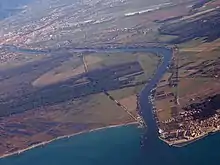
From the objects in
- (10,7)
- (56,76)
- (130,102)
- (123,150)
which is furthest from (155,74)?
(10,7)

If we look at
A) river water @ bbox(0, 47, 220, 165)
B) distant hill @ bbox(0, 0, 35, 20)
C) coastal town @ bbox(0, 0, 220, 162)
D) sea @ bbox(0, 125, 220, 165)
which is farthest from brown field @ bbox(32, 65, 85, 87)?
distant hill @ bbox(0, 0, 35, 20)

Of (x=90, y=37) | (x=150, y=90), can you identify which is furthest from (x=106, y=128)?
(x=90, y=37)

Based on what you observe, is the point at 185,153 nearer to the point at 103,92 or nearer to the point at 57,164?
the point at 57,164

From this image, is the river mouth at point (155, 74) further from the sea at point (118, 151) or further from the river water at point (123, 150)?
the sea at point (118, 151)

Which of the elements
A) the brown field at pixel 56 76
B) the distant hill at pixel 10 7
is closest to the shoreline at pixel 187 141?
the brown field at pixel 56 76

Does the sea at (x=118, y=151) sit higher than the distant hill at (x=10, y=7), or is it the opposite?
the sea at (x=118, y=151)

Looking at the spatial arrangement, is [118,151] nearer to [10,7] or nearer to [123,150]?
[123,150]

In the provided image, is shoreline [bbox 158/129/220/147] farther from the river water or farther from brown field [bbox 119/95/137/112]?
brown field [bbox 119/95/137/112]
